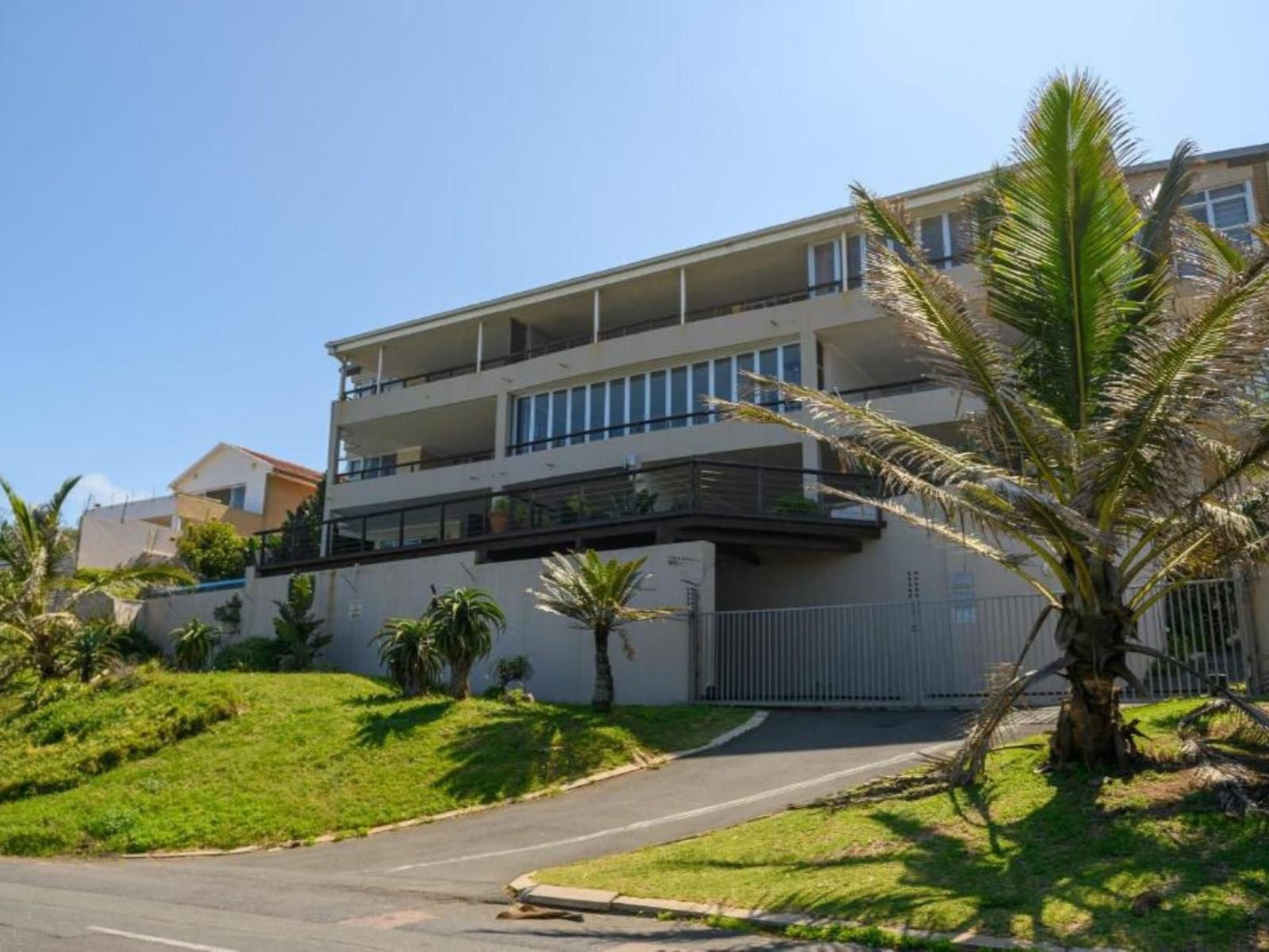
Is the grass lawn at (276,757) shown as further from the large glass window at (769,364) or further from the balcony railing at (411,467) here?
the balcony railing at (411,467)

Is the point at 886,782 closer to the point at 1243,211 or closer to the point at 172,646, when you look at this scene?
the point at 1243,211

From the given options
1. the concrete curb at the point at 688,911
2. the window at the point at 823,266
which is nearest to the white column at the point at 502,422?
the window at the point at 823,266

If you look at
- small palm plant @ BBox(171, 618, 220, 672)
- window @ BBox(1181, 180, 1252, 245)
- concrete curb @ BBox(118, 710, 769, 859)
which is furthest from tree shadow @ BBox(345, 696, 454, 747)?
window @ BBox(1181, 180, 1252, 245)

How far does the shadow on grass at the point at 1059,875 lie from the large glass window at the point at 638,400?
721 inches

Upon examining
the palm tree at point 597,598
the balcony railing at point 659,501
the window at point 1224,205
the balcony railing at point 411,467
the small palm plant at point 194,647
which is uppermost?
the window at point 1224,205

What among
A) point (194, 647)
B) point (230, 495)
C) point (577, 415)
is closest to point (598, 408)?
point (577, 415)

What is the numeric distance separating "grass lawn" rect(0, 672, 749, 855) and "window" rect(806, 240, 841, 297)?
12175 millimetres

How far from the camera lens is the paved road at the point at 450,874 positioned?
7.14 m

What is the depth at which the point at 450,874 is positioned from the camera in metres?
9.98

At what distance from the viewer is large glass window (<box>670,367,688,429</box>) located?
26234mm

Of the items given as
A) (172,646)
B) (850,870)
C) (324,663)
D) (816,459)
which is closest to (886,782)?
(850,870)

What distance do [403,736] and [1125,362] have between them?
10.8 metres

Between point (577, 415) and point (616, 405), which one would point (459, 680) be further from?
point (577, 415)

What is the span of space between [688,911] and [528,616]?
1287 centimetres
